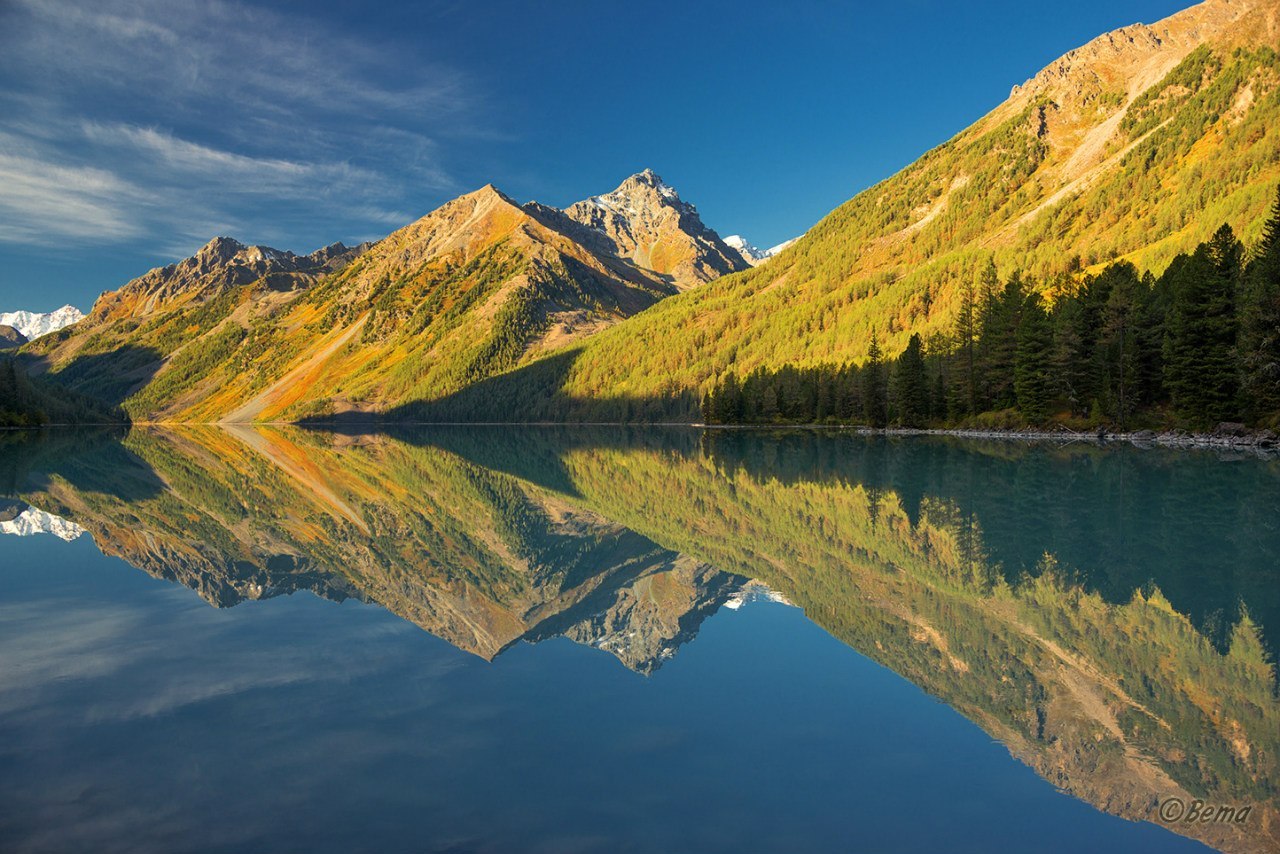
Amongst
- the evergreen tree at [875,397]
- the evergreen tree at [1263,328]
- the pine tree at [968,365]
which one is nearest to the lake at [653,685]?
the evergreen tree at [1263,328]

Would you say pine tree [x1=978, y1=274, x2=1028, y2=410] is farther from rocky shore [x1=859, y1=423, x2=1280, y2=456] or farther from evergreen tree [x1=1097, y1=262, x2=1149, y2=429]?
evergreen tree [x1=1097, y1=262, x2=1149, y2=429]

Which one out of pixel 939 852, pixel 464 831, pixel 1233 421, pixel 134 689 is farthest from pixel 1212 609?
pixel 1233 421

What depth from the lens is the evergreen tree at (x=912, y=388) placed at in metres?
111

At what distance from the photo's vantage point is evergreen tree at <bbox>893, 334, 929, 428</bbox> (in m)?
111

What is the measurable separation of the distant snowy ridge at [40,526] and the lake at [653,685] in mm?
266

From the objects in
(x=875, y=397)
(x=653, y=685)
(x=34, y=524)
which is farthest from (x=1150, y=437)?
(x=34, y=524)

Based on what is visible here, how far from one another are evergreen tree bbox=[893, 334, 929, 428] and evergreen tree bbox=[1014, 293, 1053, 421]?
1867 cm

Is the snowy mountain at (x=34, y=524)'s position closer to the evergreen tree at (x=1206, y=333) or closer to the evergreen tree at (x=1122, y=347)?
the evergreen tree at (x=1206, y=333)

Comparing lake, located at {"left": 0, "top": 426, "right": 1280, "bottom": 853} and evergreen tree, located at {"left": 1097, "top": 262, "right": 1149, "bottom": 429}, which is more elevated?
evergreen tree, located at {"left": 1097, "top": 262, "right": 1149, "bottom": 429}

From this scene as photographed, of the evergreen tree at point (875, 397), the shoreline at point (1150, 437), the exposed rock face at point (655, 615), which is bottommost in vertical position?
the exposed rock face at point (655, 615)

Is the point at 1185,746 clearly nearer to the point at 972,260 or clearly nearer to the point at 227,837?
the point at 227,837

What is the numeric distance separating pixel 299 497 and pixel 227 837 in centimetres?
3857

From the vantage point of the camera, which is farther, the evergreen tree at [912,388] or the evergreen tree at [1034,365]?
the evergreen tree at [912,388]

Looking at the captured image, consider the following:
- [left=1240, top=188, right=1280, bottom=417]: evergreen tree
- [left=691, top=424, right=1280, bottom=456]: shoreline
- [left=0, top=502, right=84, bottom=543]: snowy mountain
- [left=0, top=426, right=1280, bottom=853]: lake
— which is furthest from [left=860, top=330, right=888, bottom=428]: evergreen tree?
[left=0, top=502, right=84, bottom=543]: snowy mountain
